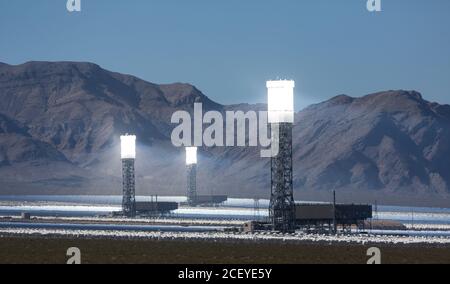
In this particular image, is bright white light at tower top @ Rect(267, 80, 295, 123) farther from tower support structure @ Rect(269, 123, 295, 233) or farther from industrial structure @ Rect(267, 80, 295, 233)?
tower support structure @ Rect(269, 123, 295, 233)

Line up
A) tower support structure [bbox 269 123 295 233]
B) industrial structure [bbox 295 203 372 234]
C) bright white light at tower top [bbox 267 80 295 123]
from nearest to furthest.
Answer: bright white light at tower top [bbox 267 80 295 123]
tower support structure [bbox 269 123 295 233]
industrial structure [bbox 295 203 372 234]

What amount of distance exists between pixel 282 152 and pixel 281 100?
29.7 feet

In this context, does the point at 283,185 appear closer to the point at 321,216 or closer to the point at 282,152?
the point at 282,152

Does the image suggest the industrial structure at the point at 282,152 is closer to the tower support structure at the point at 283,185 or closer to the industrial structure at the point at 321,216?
the tower support structure at the point at 283,185

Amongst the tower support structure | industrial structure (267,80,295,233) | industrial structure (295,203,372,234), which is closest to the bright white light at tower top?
industrial structure (267,80,295,233)

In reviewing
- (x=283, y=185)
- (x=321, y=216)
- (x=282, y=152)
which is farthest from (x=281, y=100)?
(x=321, y=216)

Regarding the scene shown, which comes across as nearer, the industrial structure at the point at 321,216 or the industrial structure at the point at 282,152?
the industrial structure at the point at 282,152

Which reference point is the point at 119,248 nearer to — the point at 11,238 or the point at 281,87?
the point at 11,238

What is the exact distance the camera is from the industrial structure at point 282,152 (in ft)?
544

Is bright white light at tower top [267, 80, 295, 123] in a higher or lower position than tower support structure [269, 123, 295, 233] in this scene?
higher

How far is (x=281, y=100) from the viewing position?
167500mm

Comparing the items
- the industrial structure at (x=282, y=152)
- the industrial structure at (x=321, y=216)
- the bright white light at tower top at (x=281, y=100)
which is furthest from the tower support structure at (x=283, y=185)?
the industrial structure at (x=321, y=216)

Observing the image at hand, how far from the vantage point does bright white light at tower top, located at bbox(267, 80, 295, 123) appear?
165 metres

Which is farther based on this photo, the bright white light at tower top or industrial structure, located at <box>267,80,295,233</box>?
industrial structure, located at <box>267,80,295,233</box>
